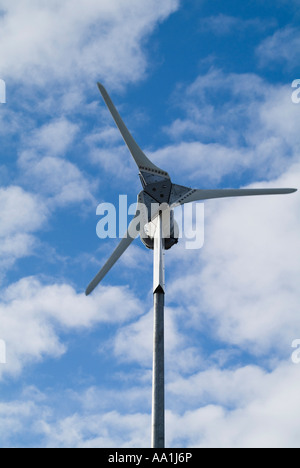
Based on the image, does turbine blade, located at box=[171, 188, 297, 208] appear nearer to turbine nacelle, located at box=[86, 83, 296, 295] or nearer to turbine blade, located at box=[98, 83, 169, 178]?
turbine nacelle, located at box=[86, 83, 296, 295]

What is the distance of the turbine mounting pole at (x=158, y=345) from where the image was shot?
26.5 meters

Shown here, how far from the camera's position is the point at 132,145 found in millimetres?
34844

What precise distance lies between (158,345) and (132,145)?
42.6ft

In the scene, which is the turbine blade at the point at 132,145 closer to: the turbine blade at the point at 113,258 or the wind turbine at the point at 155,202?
the wind turbine at the point at 155,202

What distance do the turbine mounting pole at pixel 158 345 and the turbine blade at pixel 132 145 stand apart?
3.11 metres

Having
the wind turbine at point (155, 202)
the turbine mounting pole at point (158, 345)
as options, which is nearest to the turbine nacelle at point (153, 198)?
the wind turbine at point (155, 202)

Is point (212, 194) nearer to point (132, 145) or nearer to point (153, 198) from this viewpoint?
point (153, 198)
